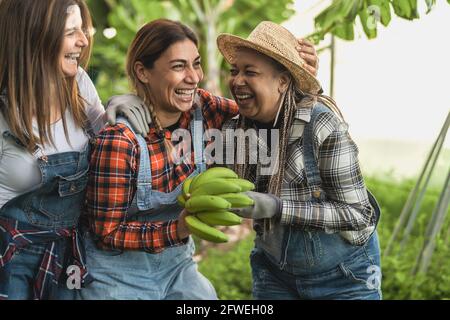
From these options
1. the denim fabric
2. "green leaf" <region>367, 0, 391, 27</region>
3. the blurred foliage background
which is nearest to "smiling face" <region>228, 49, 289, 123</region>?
the denim fabric

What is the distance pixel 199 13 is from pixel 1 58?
8.53ft

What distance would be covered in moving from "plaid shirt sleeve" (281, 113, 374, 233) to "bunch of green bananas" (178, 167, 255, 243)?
0.15 meters

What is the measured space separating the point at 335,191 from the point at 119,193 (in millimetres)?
531

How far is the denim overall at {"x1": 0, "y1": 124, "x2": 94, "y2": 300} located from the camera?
4.93 ft

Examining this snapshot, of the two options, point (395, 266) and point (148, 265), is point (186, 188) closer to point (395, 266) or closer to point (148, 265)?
point (148, 265)

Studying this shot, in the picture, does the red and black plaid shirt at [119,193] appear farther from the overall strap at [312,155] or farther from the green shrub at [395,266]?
the green shrub at [395,266]

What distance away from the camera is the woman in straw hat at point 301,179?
1495 mm

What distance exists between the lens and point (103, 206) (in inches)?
57.2

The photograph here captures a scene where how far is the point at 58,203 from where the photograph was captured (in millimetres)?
1546

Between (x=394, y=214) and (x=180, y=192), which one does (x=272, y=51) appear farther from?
(x=394, y=214)

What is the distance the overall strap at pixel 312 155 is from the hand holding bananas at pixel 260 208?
4.8 inches

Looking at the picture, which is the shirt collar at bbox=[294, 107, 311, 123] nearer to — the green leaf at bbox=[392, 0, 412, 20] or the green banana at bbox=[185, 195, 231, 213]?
the green banana at bbox=[185, 195, 231, 213]

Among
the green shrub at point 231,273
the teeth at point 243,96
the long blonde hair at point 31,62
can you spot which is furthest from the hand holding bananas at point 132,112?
the green shrub at point 231,273

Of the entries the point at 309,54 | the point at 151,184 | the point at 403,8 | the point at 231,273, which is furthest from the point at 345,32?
the point at 231,273
